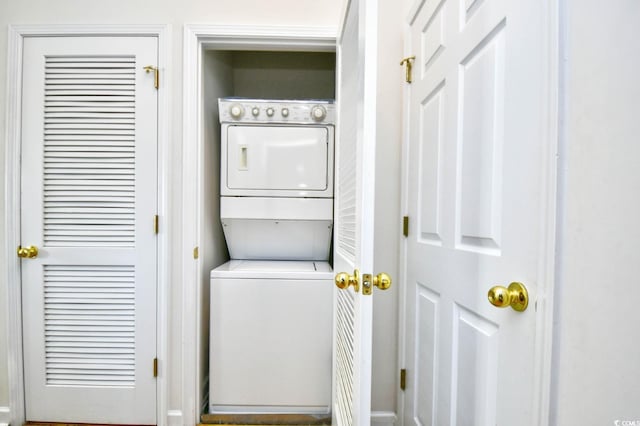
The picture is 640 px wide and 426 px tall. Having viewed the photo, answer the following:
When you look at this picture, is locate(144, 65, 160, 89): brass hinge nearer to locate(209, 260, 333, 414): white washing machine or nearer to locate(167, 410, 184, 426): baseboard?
locate(209, 260, 333, 414): white washing machine

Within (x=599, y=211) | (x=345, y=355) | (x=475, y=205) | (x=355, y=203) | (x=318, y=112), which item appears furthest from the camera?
(x=318, y=112)

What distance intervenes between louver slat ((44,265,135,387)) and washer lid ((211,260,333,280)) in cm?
49

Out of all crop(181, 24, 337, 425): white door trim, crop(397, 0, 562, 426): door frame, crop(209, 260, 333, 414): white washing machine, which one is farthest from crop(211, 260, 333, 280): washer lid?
crop(397, 0, 562, 426): door frame

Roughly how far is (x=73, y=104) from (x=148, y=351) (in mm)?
1356

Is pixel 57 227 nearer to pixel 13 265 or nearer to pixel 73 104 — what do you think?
pixel 13 265

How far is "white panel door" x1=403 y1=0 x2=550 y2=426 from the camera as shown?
672 mm

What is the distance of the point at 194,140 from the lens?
5.46ft

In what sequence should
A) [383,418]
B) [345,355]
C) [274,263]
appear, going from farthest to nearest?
[274,263] → [383,418] → [345,355]

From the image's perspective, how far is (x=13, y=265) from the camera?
1.67m

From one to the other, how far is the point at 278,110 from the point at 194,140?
51cm

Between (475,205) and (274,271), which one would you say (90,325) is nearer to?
(274,271)

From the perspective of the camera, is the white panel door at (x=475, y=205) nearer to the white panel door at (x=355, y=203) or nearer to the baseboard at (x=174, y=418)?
the white panel door at (x=355, y=203)

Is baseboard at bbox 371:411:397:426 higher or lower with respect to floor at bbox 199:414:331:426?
higher

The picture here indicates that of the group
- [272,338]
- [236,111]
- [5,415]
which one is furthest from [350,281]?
[5,415]
